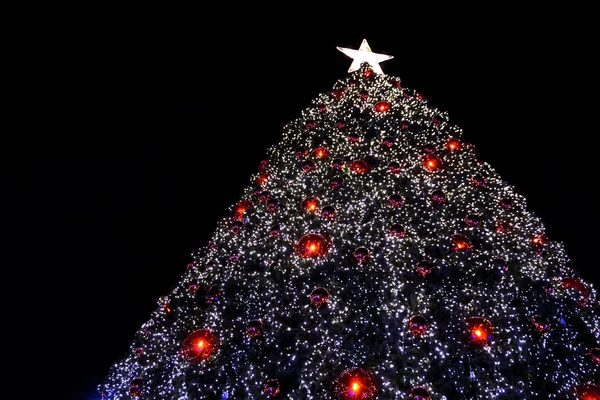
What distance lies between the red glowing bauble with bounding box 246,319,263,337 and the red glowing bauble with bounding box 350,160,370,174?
5.06ft

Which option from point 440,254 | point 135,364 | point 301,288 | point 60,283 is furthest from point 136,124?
point 440,254

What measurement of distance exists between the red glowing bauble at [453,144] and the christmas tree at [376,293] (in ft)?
0.04

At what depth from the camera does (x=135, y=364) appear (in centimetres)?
305

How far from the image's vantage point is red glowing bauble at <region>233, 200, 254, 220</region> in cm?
360

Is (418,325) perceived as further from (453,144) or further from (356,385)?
(453,144)

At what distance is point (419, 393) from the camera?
90.2 inches

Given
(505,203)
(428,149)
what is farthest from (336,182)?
(505,203)

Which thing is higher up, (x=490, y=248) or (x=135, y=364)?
(x=490, y=248)

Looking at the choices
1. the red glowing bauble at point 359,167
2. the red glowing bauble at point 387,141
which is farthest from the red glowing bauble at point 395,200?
the red glowing bauble at point 387,141

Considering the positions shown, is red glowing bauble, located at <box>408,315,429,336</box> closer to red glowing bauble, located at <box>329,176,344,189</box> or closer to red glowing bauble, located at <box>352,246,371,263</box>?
red glowing bauble, located at <box>352,246,371,263</box>

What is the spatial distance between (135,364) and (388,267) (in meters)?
2.17

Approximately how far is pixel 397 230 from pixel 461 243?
1.69 ft

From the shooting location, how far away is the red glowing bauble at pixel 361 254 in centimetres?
286

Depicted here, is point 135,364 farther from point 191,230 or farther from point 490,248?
point 191,230
